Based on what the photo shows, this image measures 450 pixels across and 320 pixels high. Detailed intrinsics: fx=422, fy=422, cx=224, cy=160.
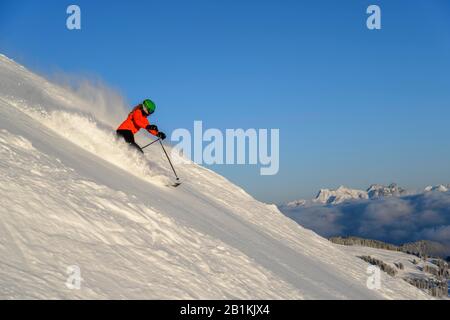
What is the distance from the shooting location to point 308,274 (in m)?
11.8

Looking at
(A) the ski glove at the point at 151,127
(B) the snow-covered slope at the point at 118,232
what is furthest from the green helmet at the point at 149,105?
(B) the snow-covered slope at the point at 118,232

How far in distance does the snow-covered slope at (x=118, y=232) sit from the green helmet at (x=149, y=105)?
1.60 metres

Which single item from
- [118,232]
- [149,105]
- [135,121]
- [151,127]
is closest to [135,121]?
[135,121]

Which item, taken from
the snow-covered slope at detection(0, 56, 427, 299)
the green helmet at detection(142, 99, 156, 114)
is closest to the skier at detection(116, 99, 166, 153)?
the green helmet at detection(142, 99, 156, 114)

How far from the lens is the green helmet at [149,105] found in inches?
594

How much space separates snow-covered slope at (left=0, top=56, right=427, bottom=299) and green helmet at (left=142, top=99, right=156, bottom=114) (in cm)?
160

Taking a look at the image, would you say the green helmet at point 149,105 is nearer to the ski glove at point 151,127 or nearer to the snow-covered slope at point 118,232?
the ski glove at point 151,127

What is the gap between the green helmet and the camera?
49.5 ft

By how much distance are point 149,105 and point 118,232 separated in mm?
8291

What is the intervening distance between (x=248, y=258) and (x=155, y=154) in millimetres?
10310

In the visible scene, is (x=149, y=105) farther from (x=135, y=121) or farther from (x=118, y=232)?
(x=118, y=232)

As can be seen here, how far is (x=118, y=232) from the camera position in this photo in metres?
7.55

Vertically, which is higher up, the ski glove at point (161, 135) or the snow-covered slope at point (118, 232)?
the ski glove at point (161, 135)

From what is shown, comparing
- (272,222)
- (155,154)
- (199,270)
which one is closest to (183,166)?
(155,154)
